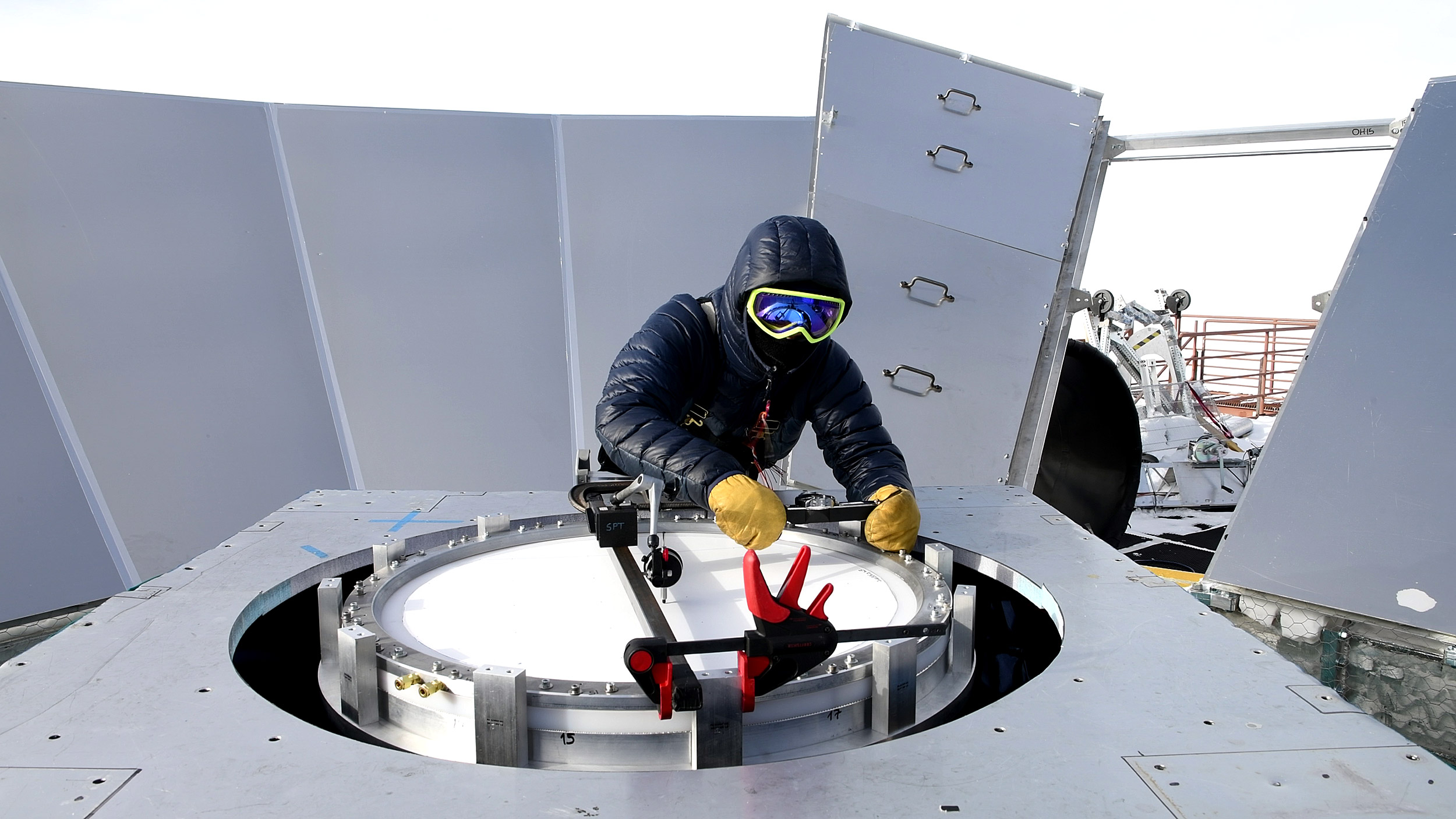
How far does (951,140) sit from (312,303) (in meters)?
3.26

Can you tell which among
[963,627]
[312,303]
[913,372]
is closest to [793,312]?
[963,627]

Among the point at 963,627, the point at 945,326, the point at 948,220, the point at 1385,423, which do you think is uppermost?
the point at 948,220

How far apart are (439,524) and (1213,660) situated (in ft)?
6.60

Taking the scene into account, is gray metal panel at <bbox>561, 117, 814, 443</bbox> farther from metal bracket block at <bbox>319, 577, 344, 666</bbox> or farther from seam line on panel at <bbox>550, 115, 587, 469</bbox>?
metal bracket block at <bbox>319, 577, 344, 666</bbox>

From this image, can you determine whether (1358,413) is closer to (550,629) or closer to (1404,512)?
(1404,512)

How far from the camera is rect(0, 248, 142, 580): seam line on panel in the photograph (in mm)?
3793

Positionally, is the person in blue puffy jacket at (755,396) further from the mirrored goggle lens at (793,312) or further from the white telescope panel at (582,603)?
the white telescope panel at (582,603)

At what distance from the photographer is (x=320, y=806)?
1223mm

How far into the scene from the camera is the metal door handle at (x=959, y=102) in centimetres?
413

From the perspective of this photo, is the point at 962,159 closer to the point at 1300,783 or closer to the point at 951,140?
the point at 951,140

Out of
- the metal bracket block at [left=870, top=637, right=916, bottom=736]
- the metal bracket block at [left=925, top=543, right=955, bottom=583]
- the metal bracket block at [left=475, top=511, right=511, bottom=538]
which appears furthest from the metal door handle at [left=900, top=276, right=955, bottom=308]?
the metal bracket block at [left=870, top=637, right=916, bottom=736]

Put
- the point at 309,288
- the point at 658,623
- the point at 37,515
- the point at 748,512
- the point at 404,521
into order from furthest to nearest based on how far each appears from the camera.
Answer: the point at 309,288 → the point at 37,515 → the point at 404,521 → the point at 748,512 → the point at 658,623

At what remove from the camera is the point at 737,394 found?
271 cm

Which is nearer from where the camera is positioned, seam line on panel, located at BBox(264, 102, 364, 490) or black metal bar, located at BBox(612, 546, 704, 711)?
black metal bar, located at BBox(612, 546, 704, 711)
